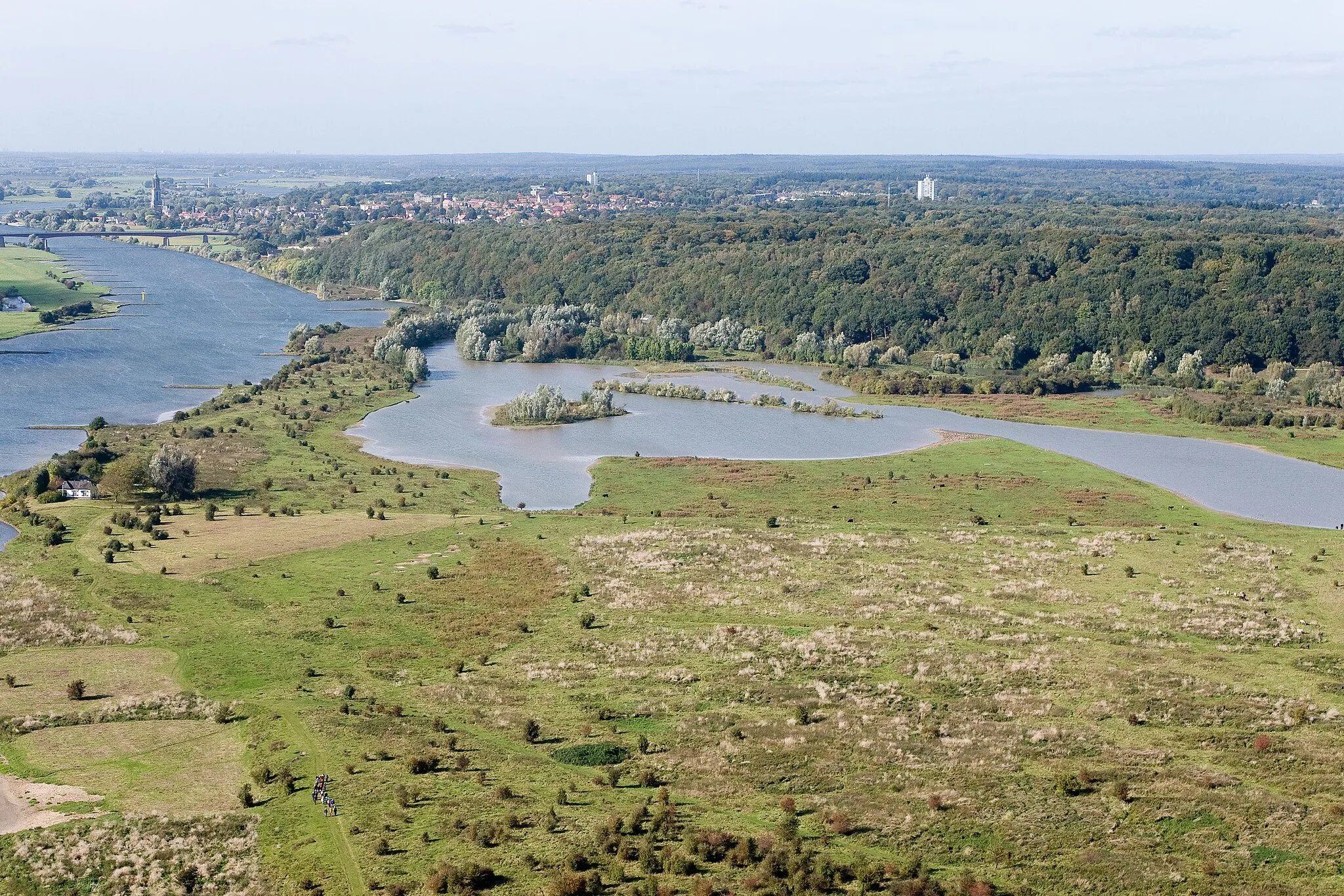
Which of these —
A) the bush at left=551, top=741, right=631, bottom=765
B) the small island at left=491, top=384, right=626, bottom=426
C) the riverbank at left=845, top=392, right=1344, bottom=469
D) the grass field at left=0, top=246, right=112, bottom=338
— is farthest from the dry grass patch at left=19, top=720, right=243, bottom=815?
the grass field at left=0, top=246, right=112, bottom=338

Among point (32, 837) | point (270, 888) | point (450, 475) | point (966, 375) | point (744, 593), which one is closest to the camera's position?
point (270, 888)

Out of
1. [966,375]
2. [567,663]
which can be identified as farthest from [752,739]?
[966,375]

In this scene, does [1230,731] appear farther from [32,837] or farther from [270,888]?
[32,837]

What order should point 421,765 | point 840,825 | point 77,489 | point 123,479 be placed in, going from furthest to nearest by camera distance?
1. point 77,489
2. point 123,479
3. point 421,765
4. point 840,825

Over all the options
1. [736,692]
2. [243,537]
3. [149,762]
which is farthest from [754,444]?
[149,762]

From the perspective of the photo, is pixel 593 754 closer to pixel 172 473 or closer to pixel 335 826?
pixel 335 826

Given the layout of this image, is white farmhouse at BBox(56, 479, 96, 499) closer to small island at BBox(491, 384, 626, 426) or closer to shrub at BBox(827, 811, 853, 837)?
small island at BBox(491, 384, 626, 426)
